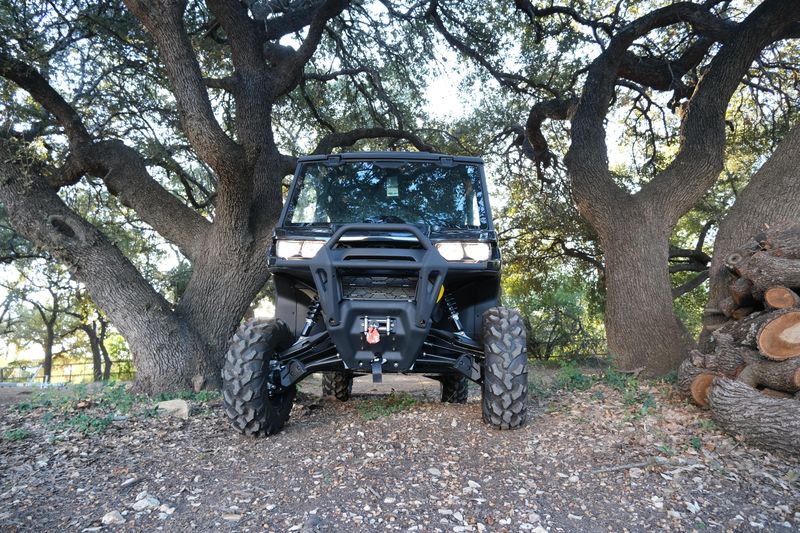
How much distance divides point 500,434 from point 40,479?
3.28 meters

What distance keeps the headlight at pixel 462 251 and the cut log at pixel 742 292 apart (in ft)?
9.75

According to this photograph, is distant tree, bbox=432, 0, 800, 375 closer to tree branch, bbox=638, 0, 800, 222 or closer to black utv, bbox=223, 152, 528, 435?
tree branch, bbox=638, 0, 800, 222

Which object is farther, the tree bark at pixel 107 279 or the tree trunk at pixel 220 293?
the tree trunk at pixel 220 293

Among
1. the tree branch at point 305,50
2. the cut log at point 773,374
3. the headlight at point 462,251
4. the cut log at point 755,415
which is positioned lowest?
the cut log at point 755,415

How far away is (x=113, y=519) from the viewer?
325cm

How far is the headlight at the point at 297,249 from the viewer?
15.1 ft

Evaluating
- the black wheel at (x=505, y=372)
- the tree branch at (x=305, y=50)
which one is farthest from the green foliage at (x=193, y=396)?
the tree branch at (x=305, y=50)

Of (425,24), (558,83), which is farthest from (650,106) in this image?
(425,24)

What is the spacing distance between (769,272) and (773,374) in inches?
43.7

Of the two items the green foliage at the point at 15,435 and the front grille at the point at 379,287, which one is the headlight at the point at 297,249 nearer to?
the front grille at the point at 379,287

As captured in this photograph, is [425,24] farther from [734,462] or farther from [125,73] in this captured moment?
[734,462]

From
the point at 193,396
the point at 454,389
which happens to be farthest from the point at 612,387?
the point at 193,396

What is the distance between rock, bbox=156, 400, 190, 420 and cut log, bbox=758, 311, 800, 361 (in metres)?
5.20

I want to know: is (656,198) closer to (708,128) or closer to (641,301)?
(708,128)
